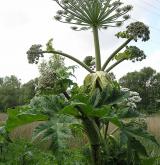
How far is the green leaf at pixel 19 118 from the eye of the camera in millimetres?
3363

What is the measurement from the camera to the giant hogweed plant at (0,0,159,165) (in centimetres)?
348

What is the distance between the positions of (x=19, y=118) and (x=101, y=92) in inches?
26.3

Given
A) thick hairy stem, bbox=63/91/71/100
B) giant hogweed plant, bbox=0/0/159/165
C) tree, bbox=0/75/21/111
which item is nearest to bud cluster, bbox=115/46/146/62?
giant hogweed plant, bbox=0/0/159/165

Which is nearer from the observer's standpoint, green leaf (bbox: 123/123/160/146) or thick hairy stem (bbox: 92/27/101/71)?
green leaf (bbox: 123/123/160/146)

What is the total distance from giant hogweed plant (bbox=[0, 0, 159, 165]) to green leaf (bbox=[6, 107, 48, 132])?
0.16 metres

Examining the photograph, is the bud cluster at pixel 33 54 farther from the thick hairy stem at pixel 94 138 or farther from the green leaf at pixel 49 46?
the thick hairy stem at pixel 94 138

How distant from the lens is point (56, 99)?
3604mm

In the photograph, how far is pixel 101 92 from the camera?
3.70m

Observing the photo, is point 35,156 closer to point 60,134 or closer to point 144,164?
point 144,164

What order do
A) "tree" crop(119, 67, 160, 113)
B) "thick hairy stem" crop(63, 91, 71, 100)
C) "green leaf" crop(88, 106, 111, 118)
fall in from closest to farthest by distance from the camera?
1. "green leaf" crop(88, 106, 111, 118)
2. "thick hairy stem" crop(63, 91, 71, 100)
3. "tree" crop(119, 67, 160, 113)

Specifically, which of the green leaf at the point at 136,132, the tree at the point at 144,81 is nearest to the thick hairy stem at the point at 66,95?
the green leaf at the point at 136,132

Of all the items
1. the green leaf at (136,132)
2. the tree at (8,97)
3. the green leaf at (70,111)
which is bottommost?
the green leaf at (136,132)

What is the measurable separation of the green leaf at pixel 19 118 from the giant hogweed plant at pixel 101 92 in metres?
0.16

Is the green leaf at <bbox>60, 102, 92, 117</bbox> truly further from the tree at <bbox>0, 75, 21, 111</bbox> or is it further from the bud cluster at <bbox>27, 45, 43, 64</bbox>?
the tree at <bbox>0, 75, 21, 111</bbox>
